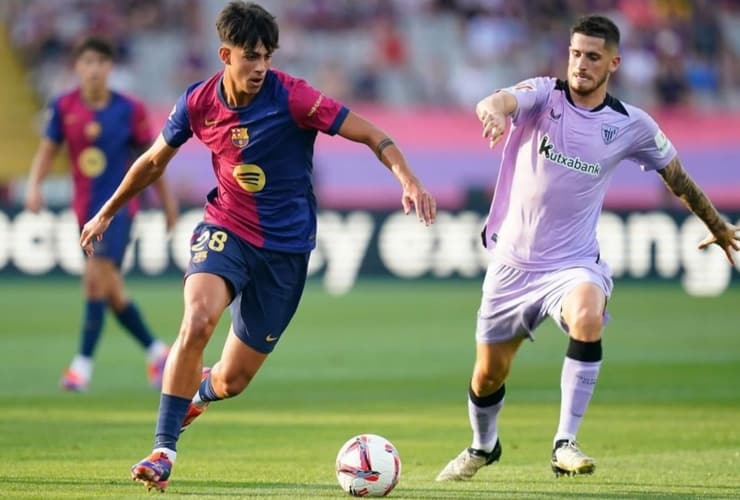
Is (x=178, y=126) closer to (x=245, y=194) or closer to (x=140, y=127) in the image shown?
(x=245, y=194)

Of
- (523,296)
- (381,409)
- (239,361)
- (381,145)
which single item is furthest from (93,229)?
(381,409)

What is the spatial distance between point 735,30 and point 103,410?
22011mm

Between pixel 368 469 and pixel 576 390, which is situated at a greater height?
pixel 576 390

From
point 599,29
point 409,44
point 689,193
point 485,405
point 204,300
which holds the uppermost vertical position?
point 409,44

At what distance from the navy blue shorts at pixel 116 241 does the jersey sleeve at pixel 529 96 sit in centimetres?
580

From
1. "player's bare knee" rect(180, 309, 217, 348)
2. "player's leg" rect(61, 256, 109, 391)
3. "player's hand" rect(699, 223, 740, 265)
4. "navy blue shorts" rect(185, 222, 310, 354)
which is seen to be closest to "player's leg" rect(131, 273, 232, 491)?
"player's bare knee" rect(180, 309, 217, 348)

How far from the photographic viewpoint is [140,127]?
1314 cm

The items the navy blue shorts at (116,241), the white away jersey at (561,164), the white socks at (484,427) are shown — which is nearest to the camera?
the white away jersey at (561,164)

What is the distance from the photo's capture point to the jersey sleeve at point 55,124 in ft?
43.1

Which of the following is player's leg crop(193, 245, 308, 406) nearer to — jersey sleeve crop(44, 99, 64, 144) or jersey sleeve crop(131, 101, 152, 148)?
jersey sleeve crop(131, 101, 152, 148)

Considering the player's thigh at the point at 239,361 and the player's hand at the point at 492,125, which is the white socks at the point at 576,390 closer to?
the player's hand at the point at 492,125

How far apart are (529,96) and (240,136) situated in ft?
5.26

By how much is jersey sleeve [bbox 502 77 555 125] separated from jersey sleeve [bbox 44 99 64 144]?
20.2ft

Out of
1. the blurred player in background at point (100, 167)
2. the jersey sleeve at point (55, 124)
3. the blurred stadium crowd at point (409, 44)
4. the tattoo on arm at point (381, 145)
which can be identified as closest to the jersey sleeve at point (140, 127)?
the blurred player in background at point (100, 167)
